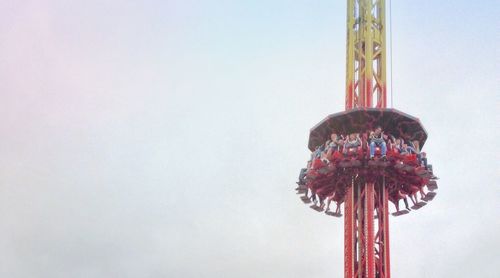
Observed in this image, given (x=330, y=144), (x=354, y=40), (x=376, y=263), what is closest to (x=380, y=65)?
(x=354, y=40)

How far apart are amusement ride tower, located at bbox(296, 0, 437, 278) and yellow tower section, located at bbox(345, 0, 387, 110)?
2.9 inches

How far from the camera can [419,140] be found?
66.9m

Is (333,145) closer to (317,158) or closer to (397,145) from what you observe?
(317,158)

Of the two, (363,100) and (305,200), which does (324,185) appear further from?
(363,100)

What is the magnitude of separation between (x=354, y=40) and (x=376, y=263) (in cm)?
1712

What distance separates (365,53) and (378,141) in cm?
800

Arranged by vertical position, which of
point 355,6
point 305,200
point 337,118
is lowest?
point 305,200

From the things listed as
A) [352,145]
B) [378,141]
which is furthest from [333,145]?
[378,141]

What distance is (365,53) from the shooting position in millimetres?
69000

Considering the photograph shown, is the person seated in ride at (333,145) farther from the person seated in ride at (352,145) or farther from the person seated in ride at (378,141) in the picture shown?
the person seated in ride at (378,141)

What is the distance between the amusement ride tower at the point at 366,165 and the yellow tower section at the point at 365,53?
0.07 meters

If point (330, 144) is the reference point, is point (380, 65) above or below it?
above

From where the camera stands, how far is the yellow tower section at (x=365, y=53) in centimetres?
6794

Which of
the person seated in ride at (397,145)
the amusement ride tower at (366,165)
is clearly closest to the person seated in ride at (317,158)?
the amusement ride tower at (366,165)
